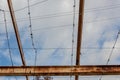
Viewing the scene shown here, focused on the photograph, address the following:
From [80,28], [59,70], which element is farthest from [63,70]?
[80,28]

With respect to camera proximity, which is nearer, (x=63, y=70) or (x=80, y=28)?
(x=63, y=70)

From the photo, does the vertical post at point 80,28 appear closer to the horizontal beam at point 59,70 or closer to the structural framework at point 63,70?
the structural framework at point 63,70

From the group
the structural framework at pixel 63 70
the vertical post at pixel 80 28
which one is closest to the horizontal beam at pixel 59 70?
the structural framework at pixel 63 70

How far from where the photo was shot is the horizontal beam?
11133mm

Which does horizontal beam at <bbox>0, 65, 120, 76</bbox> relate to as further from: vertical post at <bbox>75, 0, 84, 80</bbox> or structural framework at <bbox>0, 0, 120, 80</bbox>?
vertical post at <bbox>75, 0, 84, 80</bbox>

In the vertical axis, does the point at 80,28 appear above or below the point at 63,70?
above

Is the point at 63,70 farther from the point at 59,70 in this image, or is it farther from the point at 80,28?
the point at 80,28

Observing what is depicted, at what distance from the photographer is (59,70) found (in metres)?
11.3

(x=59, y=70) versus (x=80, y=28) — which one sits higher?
(x=80, y=28)

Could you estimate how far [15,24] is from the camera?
42.4 feet

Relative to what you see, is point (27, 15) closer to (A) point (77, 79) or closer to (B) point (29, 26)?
(B) point (29, 26)

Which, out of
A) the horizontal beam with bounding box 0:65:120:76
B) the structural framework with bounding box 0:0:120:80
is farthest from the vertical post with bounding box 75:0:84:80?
the horizontal beam with bounding box 0:65:120:76

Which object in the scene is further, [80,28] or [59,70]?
[80,28]

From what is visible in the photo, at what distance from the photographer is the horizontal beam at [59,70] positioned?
11133 millimetres
